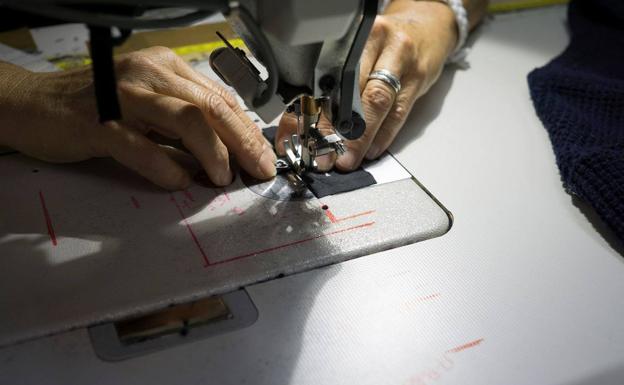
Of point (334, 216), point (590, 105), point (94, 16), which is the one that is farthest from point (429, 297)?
point (590, 105)

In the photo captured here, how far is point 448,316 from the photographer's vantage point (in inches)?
29.6

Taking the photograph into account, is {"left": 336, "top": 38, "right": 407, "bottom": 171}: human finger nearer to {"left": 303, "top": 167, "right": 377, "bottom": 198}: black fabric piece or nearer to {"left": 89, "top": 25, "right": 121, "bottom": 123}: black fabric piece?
{"left": 303, "top": 167, "right": 377, "bottom": 198}: black fabric piece

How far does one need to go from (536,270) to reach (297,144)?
43cm

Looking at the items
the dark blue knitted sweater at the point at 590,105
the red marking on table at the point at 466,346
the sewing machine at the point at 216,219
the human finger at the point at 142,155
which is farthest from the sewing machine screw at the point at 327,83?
the dark blue knitted sweater at the point at 590,105

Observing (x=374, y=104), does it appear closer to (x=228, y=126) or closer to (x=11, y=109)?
(x=228, y=126)

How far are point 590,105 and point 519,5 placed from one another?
702 mm

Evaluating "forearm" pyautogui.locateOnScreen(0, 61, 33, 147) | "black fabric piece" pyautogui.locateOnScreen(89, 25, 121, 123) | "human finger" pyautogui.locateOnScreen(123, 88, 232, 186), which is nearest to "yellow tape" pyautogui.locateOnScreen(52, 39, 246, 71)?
"forearm" pyautogui.locateOnScreen(0, 61, 33, 147)

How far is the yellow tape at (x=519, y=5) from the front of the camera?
1740 mm

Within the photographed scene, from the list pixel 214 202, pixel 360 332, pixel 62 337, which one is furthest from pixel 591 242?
pixel 62 337

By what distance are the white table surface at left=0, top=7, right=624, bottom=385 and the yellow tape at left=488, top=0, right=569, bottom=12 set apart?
2.93 ft

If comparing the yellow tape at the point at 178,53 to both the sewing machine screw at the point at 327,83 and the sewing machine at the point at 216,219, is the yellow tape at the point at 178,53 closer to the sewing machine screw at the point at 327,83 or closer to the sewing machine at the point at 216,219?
the sewing machine at the point at 216,219

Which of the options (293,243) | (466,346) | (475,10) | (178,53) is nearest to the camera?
(466,346)

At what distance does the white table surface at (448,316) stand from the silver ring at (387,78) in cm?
16

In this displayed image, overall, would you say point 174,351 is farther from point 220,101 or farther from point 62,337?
point 220,101
